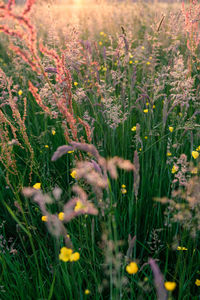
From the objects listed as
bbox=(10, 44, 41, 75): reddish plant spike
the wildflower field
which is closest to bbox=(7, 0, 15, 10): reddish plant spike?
the wildflower field

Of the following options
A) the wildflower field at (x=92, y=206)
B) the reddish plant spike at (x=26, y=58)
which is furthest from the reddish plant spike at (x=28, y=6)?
the reddish plant spike at (x=26, y=58)

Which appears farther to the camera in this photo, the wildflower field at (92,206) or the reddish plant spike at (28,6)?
the wildflower field at (92,206)

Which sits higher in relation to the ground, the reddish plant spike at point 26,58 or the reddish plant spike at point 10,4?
the reddish plant spike at point 10,4

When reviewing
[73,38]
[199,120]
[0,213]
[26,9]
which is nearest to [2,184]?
[0,213]

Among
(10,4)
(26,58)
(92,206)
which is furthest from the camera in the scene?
(92,206)

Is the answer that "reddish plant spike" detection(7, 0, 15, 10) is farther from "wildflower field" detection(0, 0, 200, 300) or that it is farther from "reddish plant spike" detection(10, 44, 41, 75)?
"reddish plant spike" detection(10, 44, 41, 75)

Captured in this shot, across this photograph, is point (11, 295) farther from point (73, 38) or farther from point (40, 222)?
point (73, 38)

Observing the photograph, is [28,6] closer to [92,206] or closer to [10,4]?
[10,4]

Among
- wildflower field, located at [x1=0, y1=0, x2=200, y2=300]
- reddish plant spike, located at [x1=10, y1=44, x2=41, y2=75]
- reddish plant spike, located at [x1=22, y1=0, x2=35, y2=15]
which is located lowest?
wildflower field, located at [x1=0, y1=0, x2=200, y2=300]

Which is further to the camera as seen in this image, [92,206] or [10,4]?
[92,206]

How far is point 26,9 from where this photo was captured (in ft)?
2.48

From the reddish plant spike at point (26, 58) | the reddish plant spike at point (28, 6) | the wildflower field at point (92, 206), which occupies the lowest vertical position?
the wildflower field at point (92, 206)

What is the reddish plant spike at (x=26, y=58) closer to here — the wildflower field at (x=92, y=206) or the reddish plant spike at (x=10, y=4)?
the wildflower field at (x=92, y=206)

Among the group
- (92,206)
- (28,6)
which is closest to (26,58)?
(28,6)
